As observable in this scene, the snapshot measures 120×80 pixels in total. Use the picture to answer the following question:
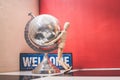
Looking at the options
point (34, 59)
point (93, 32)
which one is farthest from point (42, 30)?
point (93, 32)

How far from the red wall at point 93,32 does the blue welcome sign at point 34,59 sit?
22 centimetres

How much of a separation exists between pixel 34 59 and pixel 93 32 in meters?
0.56

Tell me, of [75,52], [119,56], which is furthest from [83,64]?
[119,56]

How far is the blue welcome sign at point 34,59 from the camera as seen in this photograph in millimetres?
1729

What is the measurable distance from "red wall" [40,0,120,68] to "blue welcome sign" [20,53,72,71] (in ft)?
0.72

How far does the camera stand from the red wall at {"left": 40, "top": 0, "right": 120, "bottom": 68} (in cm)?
187

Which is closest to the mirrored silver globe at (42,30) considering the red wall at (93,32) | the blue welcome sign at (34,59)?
the blue welcome sign at (34,59)

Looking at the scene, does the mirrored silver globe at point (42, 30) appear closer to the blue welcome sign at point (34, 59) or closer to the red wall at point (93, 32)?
the blue welcome sign at point (34, 59)

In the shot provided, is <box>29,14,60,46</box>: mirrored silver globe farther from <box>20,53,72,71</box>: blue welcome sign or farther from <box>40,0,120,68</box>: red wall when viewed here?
<box>40,0,120,68</box>: red wall

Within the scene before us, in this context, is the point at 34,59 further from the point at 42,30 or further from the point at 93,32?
the point at 93,32

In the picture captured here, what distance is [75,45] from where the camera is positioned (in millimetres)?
1947

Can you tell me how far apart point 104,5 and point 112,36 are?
0.27 m

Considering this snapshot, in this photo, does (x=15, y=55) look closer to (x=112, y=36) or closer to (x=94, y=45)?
(x=94, y=45)

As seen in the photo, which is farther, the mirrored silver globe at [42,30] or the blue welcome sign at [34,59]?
the blue welcome sign at [34,59]
